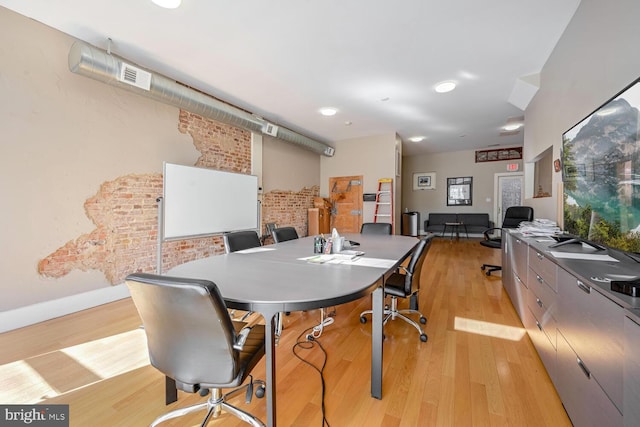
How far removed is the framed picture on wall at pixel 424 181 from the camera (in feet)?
28.8

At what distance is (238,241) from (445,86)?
11.9 feet

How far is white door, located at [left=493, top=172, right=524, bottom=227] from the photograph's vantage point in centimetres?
774

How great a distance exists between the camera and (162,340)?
1.04m

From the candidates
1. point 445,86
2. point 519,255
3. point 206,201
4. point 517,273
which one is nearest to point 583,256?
point 519,255

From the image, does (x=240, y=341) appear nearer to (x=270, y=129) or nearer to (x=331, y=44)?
(x=331, y=44)

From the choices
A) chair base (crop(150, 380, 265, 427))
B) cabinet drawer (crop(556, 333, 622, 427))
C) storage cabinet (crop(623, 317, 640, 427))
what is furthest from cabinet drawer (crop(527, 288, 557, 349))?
chair base (crop(150, 380, 265, 427))

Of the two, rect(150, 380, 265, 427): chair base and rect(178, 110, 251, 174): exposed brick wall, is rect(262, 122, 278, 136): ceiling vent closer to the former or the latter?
rect(178, 110, 251, 174): exposed brick wall

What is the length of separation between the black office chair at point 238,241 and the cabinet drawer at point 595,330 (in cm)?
232

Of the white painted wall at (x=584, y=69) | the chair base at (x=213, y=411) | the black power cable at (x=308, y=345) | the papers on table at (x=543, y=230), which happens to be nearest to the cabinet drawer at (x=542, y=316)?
the papers on table at (x=543, y=230)

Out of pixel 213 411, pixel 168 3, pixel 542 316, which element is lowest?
pixel 213 411

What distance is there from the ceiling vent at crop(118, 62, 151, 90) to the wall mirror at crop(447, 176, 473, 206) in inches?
337

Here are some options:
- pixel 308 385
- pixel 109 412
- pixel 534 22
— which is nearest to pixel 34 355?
pixel 109 412

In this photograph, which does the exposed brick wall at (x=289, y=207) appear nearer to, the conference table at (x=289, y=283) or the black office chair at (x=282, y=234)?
the black office chair at (x=282, y=234)

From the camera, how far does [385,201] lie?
248 inches
